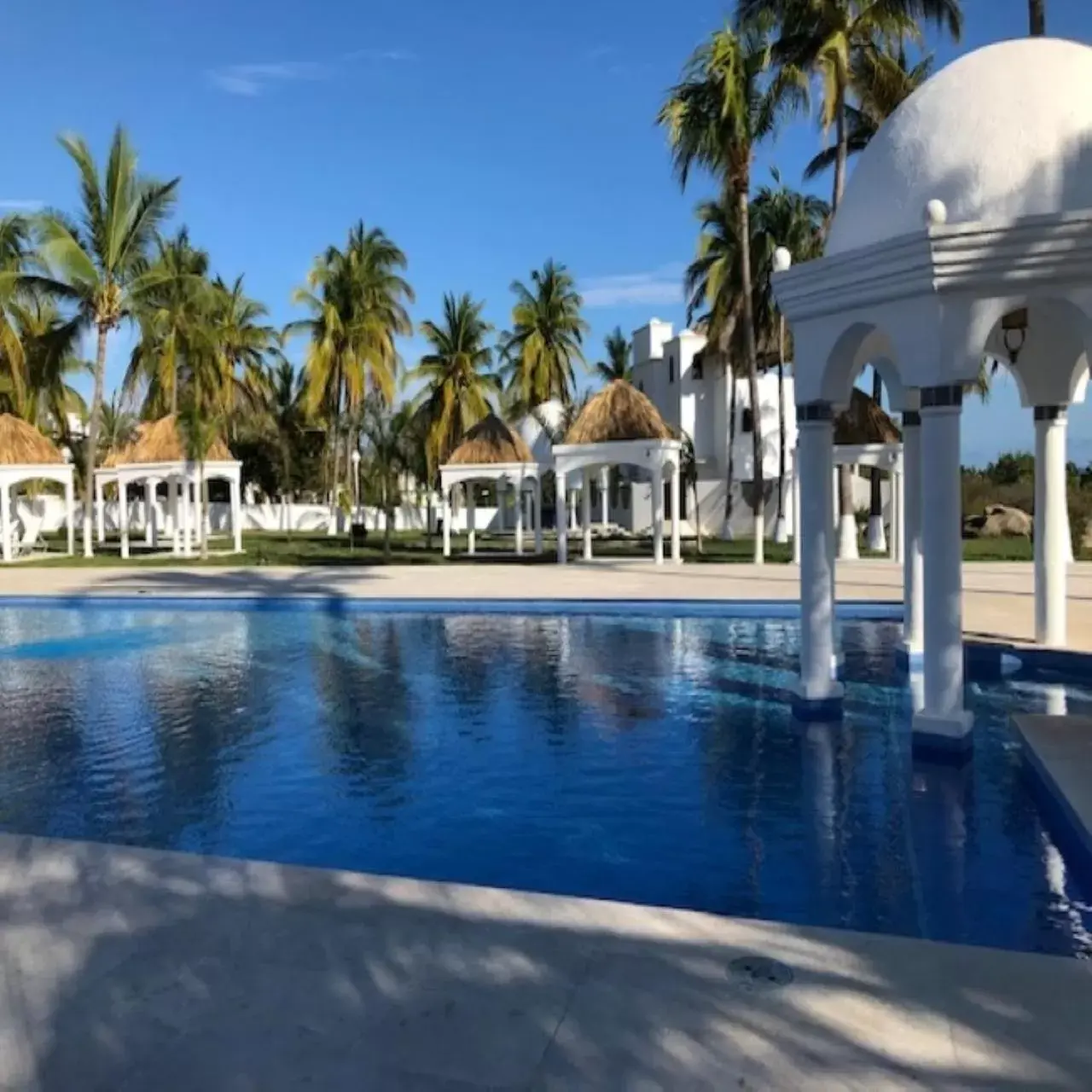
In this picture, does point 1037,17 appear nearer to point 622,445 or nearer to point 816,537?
point 816,537

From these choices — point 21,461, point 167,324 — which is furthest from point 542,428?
point 21,461

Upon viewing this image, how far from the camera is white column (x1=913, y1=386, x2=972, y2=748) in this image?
7.51 metres

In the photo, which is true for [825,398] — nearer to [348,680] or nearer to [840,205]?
[840,205]

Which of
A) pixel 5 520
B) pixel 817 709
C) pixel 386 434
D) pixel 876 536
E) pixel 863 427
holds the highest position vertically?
pixel 386 434

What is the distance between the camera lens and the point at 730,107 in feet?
76.3

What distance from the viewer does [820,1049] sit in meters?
3.21

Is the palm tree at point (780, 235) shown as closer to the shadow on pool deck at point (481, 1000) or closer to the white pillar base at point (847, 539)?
the white pillar base at point (847, 539)

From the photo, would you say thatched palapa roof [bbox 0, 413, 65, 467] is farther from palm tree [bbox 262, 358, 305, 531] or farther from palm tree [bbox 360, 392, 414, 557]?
palm tree [bbox 262, 358, 305, 531]

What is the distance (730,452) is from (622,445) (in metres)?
16.4

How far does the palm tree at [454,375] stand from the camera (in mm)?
40688

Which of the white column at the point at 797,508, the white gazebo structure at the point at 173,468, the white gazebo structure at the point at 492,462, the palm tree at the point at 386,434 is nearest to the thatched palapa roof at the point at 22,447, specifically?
the white gazebo structure at the point at 173,468

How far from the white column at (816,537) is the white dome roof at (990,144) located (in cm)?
158

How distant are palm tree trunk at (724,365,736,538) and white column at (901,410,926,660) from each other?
25.3 metres

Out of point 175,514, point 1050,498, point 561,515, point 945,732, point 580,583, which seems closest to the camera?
point 945,732
